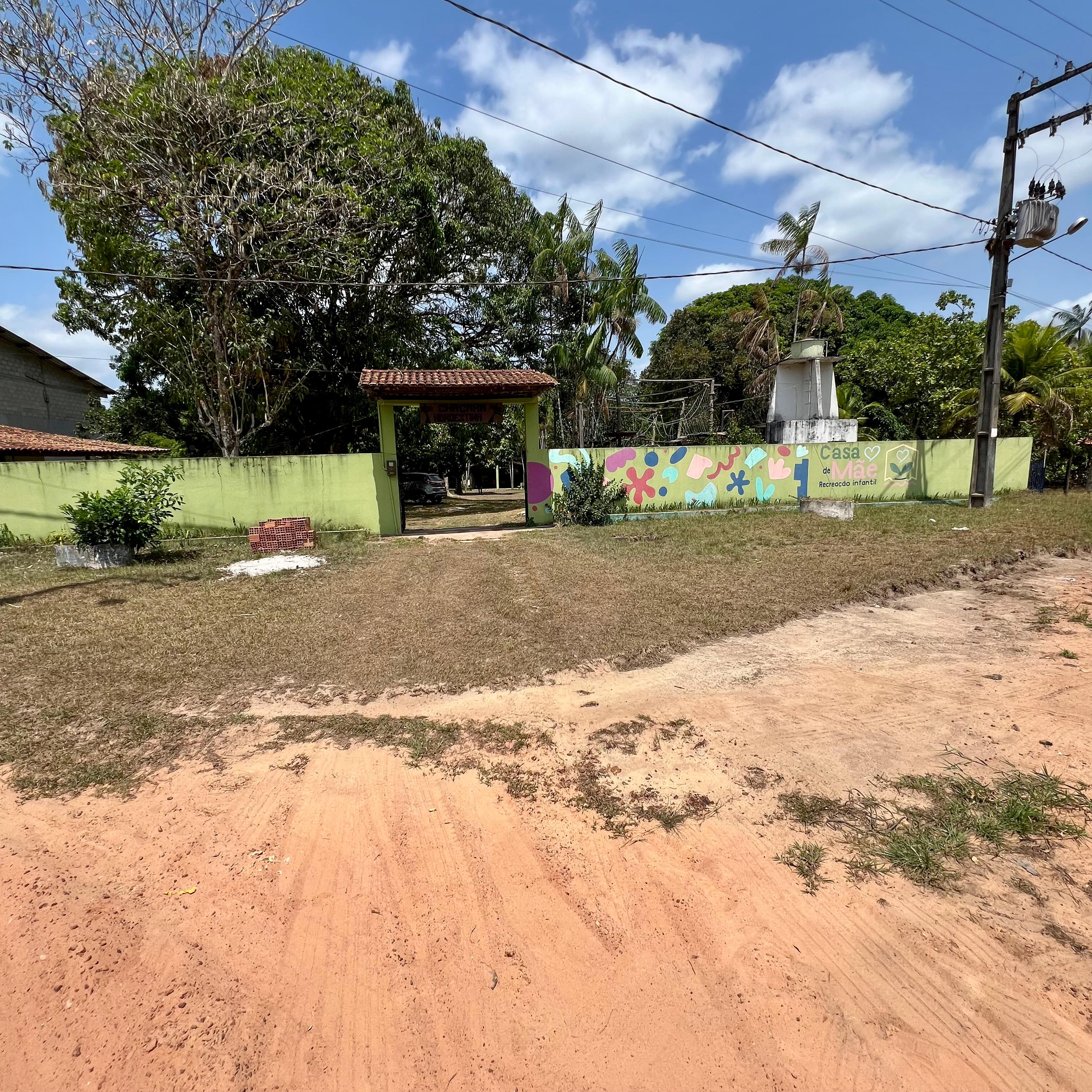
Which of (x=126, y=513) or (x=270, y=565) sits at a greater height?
(x=126, y=513)

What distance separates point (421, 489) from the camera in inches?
1038

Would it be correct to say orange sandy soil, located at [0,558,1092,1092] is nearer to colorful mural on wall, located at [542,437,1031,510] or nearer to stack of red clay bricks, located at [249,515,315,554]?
stack of red clay bricks, located at [249,515,315,554]

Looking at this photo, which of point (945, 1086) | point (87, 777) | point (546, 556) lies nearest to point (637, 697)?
point (945, 1086)

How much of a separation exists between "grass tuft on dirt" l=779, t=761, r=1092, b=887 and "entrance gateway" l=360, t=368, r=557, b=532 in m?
11.4

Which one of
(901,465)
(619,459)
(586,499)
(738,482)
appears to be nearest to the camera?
(586,499)

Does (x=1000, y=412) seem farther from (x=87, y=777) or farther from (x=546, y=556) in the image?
(x=87, y=777)

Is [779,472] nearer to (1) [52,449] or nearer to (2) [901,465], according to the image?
(2) [901,465]

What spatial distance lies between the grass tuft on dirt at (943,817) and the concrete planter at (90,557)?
427 inches

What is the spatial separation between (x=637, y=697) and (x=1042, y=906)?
97.8 inches

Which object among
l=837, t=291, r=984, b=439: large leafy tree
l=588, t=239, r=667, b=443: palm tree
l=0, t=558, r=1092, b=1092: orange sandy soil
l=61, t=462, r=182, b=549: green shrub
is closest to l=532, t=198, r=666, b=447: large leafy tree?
l=588, t=239, r=667, b=443: palm tree

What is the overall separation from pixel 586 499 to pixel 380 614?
781cm

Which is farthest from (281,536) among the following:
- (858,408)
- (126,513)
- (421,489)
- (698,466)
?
Answer: (858,408)

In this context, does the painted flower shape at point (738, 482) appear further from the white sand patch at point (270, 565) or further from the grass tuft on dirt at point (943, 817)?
the grass tuft on dirt at point (943, 817)

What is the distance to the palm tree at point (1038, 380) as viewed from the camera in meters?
18.0
